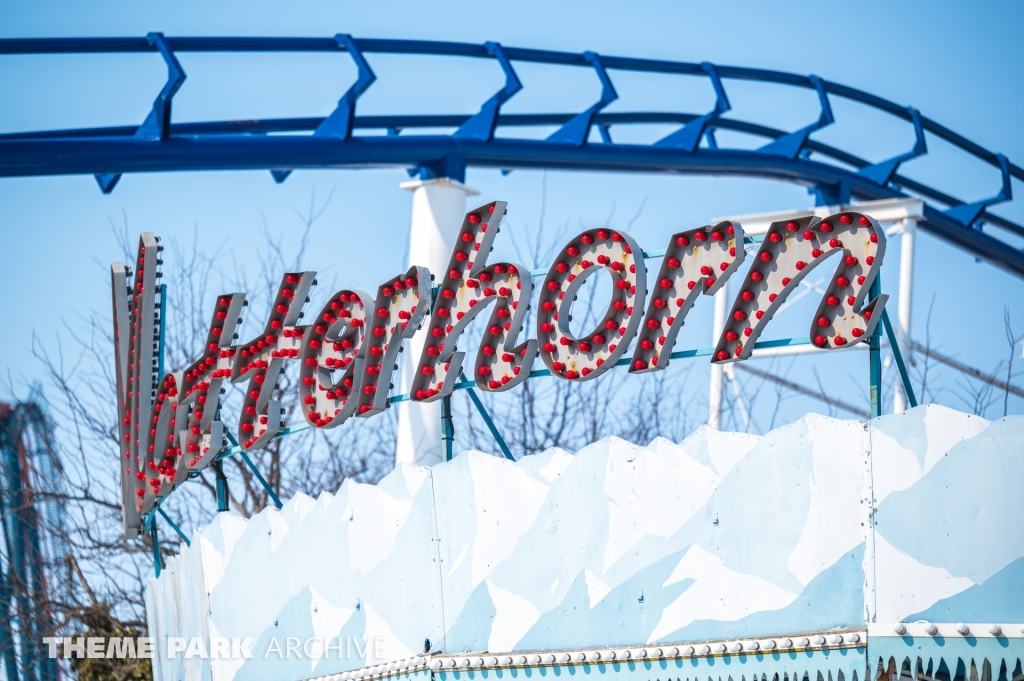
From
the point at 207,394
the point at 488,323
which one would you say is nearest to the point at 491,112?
the point at 207,394

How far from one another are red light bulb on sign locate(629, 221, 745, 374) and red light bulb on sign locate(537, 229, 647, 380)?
0.12 metres

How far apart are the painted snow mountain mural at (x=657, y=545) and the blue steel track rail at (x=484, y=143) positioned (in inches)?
208

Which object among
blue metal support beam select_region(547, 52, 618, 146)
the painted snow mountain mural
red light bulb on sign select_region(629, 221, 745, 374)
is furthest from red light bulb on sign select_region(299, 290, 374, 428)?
blue metal support beam select_region(547, 52, 618, 146)

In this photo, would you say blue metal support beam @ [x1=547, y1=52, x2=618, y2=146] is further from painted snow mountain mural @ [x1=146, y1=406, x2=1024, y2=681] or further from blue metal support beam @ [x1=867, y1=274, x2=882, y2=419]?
blue metal support beam @ [x1=867, y1=274, x2=882, y2=419]

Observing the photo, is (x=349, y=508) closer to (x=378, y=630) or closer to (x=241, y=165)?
(x=378, y=630)

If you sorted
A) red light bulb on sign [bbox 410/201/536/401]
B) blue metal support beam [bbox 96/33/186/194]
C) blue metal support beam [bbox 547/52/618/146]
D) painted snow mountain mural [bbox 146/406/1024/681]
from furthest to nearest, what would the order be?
blue metal support beam [bbox 547/52/618/146] → blue metal support beam [bbox 96/33/186/194] → red light bulb on sign [bbox 410/201/536/401] → painted snow mountain mural [bbox 146/406/1024/681]

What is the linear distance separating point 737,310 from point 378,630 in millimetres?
3601

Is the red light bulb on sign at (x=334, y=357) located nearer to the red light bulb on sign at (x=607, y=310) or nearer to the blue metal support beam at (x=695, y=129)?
the red light bulb on sign at (x=607, y=310)

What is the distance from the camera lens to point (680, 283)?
9562 mm

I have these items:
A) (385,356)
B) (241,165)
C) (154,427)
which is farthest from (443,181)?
(385,356)

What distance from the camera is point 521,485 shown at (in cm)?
978

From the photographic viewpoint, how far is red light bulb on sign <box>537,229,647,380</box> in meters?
9.70

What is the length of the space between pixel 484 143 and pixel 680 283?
8264 mm

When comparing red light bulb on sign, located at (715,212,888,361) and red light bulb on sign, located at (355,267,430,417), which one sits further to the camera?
red light bulb on sign, located at (355,267,430,417)
